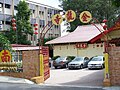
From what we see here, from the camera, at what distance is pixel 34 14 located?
58906 millimetres

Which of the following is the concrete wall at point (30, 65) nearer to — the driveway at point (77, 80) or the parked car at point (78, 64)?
the driveway at point (77, 80)

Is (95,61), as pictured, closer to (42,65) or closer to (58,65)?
(58,65)

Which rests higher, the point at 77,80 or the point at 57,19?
the point at 57,19

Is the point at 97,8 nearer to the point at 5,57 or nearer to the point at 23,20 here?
the point at 23,20

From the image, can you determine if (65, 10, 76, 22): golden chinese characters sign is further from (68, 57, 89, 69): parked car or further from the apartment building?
the apartment building

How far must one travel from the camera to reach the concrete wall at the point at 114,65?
57.4ft

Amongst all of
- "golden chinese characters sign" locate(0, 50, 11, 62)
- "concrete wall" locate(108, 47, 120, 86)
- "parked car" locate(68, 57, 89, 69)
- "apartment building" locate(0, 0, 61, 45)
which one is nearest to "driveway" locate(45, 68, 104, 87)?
"concrete wall" locate(108, 47, 120, 86)

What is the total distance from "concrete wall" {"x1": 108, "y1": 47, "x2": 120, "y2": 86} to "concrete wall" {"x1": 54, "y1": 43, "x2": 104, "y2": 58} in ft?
70.7

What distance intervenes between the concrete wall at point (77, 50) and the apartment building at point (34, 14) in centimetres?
1169

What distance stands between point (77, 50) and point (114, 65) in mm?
23689

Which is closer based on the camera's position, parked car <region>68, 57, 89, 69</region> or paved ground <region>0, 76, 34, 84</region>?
paved ground <region>0, 76, 34, 84</region>

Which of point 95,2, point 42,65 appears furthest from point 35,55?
point 95,2

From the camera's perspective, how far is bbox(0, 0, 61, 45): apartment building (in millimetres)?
50684

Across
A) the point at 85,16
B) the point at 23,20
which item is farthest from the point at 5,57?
the point at 23,20
